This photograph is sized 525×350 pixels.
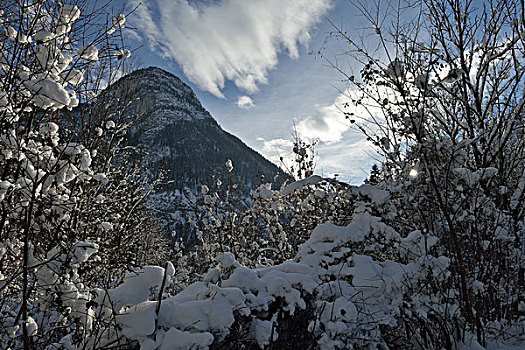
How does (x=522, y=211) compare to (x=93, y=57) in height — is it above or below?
below

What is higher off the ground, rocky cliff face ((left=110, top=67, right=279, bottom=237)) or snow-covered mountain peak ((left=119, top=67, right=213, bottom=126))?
snow-covered mountain peak ((left=119, top=67, right=213, bottom=126))

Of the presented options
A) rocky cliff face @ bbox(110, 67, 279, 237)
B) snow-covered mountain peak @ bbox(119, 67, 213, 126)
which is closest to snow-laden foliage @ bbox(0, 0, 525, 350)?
rocky cliff face @ bbox(110, 67, 279, 237)

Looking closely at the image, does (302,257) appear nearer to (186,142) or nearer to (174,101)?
(186,142)

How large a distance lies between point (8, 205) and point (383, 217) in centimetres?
309

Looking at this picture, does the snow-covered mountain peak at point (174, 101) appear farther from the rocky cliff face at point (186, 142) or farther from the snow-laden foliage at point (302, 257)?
the snow-laden foliage at point (302, 257)

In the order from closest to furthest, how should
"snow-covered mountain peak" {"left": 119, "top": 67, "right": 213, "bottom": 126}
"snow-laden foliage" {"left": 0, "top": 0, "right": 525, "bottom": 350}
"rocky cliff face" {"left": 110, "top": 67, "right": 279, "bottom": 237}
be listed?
"snow-laden foliage" {"left": 0, "top": 0, "right": 525, "bottom": 350} < "rocky cliff face" {"left": 110, "top": 67, "right": 279, "bottom": 237} < "snow-covered mountain peak" {"left": 119, "top": 67, "right": 213, "bottom": 126}

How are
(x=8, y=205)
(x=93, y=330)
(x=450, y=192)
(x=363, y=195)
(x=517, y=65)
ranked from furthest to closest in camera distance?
(x=517, y=65)
(x=450, y=192)
(x=363, y=195)
(x=8, y=205)
(x=93, y=330)

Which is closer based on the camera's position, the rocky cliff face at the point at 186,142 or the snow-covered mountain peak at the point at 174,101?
the rocky cliff face at the point at 186,142

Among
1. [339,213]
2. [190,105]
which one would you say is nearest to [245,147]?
[190,105]

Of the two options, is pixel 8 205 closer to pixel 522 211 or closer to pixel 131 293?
pixel 131 293

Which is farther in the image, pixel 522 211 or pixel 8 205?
pixel 522 211

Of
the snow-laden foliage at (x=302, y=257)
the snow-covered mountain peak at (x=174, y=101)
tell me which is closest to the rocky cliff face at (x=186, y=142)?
the snow-covered mountain peak at (x=174, y=101)

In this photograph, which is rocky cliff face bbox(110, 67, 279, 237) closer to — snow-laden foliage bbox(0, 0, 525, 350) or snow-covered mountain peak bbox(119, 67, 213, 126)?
snow-covered mountain peak bbox(119, 67, 213, 126)

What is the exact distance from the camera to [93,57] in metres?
2.04
